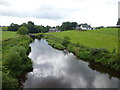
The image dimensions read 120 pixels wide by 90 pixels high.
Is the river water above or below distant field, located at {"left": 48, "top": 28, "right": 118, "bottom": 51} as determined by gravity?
below

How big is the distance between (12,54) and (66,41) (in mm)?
37617

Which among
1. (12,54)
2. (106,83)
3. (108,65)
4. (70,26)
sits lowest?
(106,83)

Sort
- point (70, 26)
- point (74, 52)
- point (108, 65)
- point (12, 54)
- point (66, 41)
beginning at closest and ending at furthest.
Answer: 1. point (12, 54)
2. point (108, 65)
3. point (74, 52)
4. point (66, 41)
5. point (70, 26)

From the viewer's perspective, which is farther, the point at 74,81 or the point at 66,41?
the point at 66,41

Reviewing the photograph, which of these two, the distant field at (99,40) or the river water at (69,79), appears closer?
the river water at (69,79)

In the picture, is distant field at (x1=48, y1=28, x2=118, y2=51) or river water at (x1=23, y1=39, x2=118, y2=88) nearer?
river water at (x1=23, y1=39, x2=118, y2=88)

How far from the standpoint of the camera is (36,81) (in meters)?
21.9

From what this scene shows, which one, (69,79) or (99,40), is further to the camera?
(99,40)

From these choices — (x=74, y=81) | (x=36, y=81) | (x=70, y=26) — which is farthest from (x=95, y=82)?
(x=70, y=26)

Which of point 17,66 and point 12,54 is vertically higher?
point 12,54

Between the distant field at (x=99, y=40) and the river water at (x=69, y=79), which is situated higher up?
the distant field at (x=99, y=40)

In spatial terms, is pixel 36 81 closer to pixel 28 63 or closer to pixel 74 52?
pixel 28 63

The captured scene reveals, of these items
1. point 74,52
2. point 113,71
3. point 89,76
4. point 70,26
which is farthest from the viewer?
point 70,26

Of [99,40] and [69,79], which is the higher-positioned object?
[99,40]
